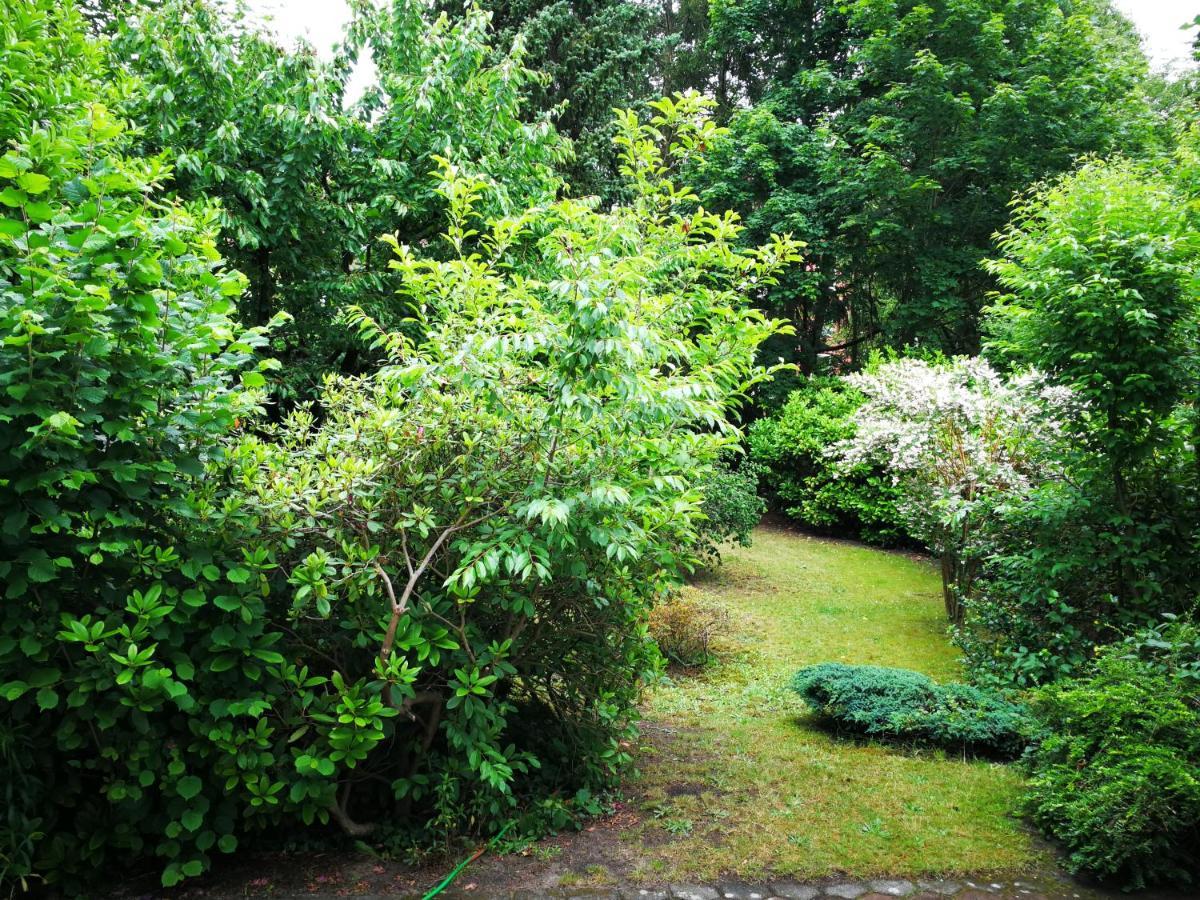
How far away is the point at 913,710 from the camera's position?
474cm

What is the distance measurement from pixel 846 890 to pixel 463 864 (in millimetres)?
1695

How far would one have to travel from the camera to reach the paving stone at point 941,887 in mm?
3209

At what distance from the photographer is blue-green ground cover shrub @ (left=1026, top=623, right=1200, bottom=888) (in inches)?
126

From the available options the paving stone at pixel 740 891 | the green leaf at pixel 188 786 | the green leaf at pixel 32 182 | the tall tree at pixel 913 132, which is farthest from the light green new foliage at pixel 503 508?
the tall tree at pixel 913 132

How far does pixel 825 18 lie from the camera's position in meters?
18.4

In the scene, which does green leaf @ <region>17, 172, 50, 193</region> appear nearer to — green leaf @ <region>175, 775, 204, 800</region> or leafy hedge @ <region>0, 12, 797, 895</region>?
leafy hedge @ <region>0, 12, 797, 895</region>

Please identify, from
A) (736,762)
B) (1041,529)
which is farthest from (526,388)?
(1041,529)

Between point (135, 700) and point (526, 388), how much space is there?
2.07m

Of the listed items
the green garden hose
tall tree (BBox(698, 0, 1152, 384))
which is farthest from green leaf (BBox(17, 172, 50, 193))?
tall tree (BBox(698, 0, 1152, 384))

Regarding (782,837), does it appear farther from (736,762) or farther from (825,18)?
(825,18)

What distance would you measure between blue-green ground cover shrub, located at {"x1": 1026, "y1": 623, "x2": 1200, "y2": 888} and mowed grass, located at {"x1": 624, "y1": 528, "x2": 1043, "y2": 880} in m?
0.30

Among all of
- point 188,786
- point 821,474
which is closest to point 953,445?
point 821,474

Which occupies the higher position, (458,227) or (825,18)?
(825,18)

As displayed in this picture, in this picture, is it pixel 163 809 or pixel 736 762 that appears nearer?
pixel 163 809
